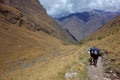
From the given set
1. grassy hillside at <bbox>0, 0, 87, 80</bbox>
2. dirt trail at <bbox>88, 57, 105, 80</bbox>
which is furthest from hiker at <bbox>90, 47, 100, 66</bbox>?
grassy hillside at <bbox>0, 0, 87, 80</bbox>

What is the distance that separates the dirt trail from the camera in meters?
25.7

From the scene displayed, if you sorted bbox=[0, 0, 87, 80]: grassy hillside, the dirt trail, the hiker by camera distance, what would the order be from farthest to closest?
1. the hiker
2. bbox=[0, 0, 87, 80]: grassy hillside
3. the dirt trail

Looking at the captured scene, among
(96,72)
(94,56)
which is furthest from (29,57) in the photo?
(96,72)

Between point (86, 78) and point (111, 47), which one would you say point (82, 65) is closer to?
point (86, 78)

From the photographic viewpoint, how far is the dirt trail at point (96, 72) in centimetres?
2571

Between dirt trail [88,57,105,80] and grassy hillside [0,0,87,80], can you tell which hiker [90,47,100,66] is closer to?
dirt trail [88,57,105,80]

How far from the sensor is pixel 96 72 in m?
27.2

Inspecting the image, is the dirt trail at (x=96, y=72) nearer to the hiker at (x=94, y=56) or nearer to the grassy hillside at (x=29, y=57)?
the hiker at (x=94, y=56)

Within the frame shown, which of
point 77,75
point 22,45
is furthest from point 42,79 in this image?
point 22,45

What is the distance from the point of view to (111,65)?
2892 cm

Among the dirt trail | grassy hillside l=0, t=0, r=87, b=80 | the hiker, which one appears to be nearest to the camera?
the dirt trail

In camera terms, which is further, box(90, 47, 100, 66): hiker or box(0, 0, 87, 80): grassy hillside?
box(90, 47, 100, 66): hiker

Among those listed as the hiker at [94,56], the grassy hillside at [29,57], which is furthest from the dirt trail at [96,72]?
the grassy hillside at [29,57]

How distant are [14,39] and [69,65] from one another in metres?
144
